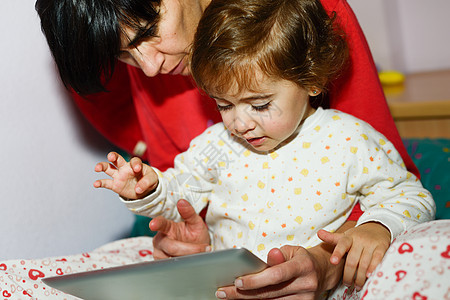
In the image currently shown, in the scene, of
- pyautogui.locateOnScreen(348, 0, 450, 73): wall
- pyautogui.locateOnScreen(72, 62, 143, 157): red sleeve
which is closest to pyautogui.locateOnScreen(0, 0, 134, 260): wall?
pyautogui.locateOnScreen(72, 62, 143, 157): red sleeve

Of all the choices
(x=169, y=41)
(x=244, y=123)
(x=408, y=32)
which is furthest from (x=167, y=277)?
(x=408, y=32)

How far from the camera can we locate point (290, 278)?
30.1 inches

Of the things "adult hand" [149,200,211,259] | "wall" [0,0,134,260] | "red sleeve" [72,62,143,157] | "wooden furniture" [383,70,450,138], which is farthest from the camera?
"wooden furniture" [383,70,450,138]

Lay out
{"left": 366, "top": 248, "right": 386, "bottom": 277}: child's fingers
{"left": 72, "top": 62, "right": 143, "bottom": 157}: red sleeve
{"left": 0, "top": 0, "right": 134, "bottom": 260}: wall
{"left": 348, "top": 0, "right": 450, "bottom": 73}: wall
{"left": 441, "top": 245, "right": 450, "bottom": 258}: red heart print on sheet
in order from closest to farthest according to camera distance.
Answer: {"left": 441, "top": 245, "right": 450, "bottom": 258}: red heart print on sheet < {"left": 366, "top": 248, "right": 386, "bottom": 277}: child's fingers < {"left": 0, "top": 0, "right": 134, "bottom": 260}: wall < {"left": 72, "top": 62, "right": 143, "bottom": 157}: red sleeve < {"left": 348, "top": 0, "right": 450, "bottom": 73}: wall

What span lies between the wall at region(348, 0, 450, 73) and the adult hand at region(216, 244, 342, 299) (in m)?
1.40

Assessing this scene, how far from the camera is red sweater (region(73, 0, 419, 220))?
1030mm

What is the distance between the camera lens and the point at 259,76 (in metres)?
0.84

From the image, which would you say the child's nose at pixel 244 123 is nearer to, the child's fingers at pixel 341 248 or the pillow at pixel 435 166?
the child's fingers at pixel 341 248

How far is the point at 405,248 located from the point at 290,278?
0.54ft

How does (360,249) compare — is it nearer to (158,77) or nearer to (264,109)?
(264,109)

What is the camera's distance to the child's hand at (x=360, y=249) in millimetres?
776

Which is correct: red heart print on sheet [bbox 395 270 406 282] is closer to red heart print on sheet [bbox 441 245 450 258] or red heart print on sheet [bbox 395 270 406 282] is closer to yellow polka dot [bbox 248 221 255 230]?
red heart print on sheet [bbox 441 245 450 258]

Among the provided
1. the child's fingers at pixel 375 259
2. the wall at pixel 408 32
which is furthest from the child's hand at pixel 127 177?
the wall at pixel 408 32

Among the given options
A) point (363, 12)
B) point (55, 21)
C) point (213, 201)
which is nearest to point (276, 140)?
point (213, 201)
